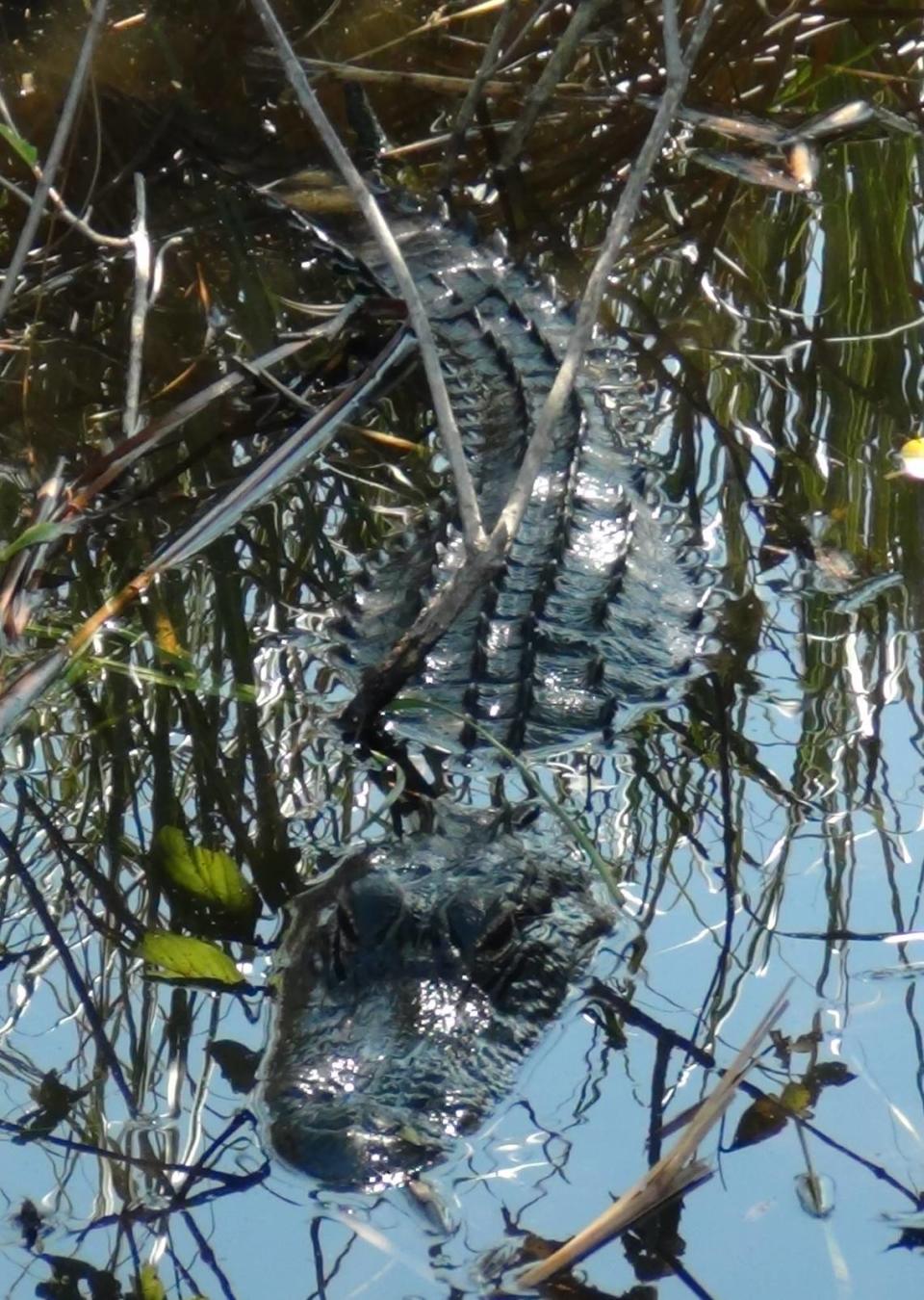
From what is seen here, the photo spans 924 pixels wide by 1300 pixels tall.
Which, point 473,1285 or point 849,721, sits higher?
point 849,721

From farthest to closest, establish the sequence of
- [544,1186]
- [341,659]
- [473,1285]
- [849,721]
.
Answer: [341,659], [849,721], [544,1186], [473,1285]

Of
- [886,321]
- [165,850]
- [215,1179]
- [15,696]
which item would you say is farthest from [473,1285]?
[886,321]

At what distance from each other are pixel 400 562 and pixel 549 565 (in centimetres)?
52

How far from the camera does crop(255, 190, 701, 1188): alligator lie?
2289mm

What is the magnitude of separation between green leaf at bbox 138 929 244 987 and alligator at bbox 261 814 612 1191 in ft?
0.38

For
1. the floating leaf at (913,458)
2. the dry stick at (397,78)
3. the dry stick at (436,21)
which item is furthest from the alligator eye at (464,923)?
the dry stick at (436,21)

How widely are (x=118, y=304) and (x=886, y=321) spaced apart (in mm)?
2358

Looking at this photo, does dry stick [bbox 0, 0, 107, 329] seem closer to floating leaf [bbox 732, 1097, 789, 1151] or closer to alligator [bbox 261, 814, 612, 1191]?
alligator [bbox 261, 814, 612, 1191]

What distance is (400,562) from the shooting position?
387 cm

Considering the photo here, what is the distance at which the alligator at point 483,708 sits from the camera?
7.51ft

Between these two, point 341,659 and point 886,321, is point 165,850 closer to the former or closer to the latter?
point 341,659

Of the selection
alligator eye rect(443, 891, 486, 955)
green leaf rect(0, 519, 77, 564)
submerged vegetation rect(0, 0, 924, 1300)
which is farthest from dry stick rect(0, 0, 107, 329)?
alligator eye rect(443, 891, 486, 955)

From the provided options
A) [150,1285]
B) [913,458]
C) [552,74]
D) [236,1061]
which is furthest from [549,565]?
[150,1285]

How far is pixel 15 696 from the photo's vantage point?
8.95ft
